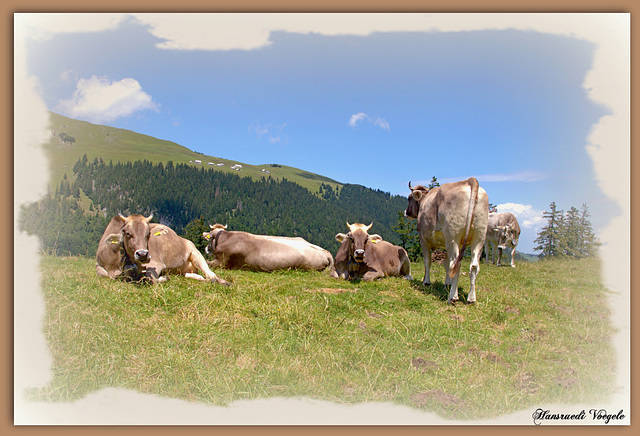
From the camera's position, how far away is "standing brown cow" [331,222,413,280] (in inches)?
444

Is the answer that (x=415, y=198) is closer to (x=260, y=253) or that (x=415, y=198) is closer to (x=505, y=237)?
(x=260, y=253)

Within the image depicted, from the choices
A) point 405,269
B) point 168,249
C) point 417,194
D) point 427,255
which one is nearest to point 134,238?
point 168,249

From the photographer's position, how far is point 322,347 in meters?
5.08

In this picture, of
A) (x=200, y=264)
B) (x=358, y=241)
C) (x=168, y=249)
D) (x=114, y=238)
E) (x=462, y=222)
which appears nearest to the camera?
(x=462, y=222)

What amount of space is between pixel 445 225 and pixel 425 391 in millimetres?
5736

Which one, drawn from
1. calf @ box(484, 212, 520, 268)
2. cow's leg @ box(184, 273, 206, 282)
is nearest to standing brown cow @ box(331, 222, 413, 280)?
cow's leg @ box(184, 273, 206, 282)

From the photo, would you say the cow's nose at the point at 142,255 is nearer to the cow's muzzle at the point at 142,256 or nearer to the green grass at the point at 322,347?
the cow's muzzle at the point at 142,256

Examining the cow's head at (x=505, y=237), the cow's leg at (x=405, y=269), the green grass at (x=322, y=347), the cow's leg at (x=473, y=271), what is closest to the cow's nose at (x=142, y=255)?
the green grass at (x=322, y=347)

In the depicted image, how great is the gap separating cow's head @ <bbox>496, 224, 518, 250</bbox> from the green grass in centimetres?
1282

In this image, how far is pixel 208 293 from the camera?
25.6ft

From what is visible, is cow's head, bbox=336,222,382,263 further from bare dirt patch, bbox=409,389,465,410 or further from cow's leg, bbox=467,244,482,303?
bare dirt patch, bbox=409,389,465,410

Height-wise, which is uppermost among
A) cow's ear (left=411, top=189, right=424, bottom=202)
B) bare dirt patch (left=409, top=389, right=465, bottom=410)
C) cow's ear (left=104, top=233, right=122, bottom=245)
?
cow's ear (left=411, top=189, right=424, bottom=202)

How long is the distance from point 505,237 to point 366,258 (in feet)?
41.9

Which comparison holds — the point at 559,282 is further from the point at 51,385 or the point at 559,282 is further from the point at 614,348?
the point at 51,385
